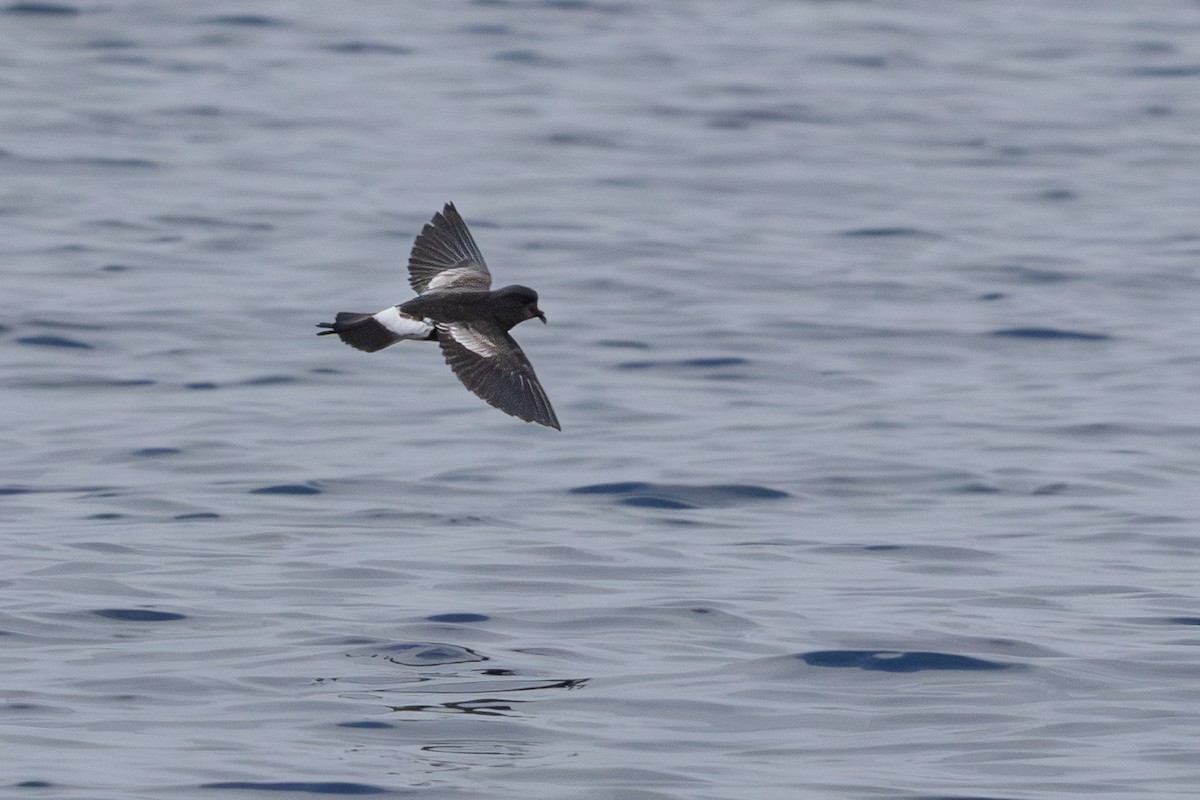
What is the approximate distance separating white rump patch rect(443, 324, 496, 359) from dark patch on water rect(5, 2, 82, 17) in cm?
1820

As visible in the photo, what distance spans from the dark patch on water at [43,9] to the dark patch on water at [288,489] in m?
15.4

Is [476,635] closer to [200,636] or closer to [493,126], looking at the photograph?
[200,636]

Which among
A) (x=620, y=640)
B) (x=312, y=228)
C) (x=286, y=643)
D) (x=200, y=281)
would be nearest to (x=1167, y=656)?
(x=620, y=640)

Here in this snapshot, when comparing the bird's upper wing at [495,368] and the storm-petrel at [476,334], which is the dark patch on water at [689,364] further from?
the bird's upper wing at [495,368]

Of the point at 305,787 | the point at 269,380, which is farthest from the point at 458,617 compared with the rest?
the point at 269,380

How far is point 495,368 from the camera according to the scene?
8719mm

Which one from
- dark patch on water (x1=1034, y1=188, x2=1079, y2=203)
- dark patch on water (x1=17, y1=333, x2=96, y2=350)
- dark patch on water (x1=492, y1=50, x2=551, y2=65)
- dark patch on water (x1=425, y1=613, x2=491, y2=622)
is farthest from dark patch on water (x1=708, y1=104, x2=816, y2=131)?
dark patch on water (x1=425, y1=613, x2=491, y2=622)

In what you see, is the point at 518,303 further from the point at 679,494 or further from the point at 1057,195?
the point at 1057,195

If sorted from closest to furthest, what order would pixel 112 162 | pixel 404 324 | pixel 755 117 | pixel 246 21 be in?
pixel 404 324 < pixel 112 162 < pixel 755 117 < pixel 246 21

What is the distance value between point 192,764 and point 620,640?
218cm

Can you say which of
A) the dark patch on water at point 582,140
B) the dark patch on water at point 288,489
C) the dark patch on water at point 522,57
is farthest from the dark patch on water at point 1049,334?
the dark patch on water at point 522,57

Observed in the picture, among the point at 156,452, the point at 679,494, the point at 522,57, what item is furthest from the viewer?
the point at 522,57

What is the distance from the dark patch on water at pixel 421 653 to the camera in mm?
8961

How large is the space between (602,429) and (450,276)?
10.4 ft
